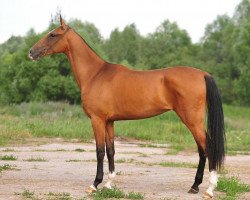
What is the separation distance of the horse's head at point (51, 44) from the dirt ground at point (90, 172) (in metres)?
2.25

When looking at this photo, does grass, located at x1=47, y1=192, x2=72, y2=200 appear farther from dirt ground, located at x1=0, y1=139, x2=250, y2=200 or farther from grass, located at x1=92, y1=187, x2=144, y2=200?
grass, located at x1=92, y1=187, x2=144, y2=200

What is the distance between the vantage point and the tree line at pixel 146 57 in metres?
31.7

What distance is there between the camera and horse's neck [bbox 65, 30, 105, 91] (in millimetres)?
8891

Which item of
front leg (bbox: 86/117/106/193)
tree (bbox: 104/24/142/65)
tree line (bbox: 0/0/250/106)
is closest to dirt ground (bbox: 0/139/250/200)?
front leg (bbox: 86/117/106/193)

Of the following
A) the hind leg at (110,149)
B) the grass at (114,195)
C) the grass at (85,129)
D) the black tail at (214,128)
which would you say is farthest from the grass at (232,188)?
the grass at (85,129)

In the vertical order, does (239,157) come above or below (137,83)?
below

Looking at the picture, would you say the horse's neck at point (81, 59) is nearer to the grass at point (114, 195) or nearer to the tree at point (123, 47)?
the grass at point (114, 195)

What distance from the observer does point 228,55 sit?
6975cm

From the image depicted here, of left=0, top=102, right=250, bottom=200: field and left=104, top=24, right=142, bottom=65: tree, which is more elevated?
left=104, top=24, right=142, bottom=65: tree

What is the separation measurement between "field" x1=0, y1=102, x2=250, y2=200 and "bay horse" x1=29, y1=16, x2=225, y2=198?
72 centimetres

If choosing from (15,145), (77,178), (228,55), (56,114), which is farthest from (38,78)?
(228,55)

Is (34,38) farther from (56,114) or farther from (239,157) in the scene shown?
(239,157)

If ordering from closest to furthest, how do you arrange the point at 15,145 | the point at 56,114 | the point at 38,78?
the point at 15,145 < the point at 56,114 < the point at 38,78

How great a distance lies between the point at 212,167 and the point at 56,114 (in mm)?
19598
